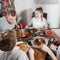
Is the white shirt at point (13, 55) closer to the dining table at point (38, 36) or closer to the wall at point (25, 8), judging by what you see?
the dining table at point (38, 36)

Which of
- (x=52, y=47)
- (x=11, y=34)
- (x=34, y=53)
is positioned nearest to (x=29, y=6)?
(x=52, y=47)

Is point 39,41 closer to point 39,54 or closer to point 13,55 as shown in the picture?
point 39,54

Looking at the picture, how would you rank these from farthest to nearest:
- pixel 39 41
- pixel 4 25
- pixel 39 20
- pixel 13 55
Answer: pixel 39 20 < pixel 4 25 < pixel 39 41 < pixel 13 55

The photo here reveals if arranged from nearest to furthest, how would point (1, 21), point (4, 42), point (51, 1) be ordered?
point (4, 42) < point (1, 21) < point (51, 1)

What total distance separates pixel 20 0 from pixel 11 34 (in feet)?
5.47

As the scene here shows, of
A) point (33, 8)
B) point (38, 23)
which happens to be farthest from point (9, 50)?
point (33, 8)

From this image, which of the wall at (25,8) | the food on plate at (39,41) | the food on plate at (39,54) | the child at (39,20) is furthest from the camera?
the wall at (25,8)

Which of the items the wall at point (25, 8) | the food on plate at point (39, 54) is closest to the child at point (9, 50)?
the food on plate at point (39, 54)

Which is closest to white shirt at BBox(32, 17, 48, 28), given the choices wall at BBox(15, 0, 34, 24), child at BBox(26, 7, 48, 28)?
child at BBox(26, 7, 48, 28)

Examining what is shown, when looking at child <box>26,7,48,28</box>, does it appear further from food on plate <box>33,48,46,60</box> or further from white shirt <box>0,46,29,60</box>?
white shirt <box>0,46,29,60</box>

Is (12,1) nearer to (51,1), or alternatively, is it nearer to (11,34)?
(51,1)

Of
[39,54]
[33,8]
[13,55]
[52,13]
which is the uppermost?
[33,8]

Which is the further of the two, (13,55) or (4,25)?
(4,25)

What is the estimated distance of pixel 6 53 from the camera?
1.22 metres
